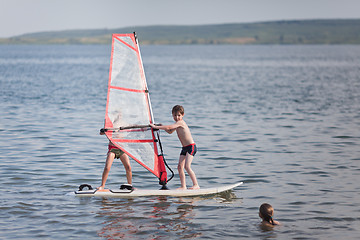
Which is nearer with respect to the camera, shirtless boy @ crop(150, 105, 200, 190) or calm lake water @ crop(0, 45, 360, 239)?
calm lake water @ crop(0, 45, 360, 239)

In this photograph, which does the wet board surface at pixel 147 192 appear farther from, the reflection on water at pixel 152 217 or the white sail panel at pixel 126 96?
the white sail panel at pixel 126 96

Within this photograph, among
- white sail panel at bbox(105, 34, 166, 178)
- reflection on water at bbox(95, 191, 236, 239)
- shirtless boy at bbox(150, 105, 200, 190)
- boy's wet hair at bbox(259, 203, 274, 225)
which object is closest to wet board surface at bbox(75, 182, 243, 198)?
reflection on water at bbox(95, 191, 236, 239)

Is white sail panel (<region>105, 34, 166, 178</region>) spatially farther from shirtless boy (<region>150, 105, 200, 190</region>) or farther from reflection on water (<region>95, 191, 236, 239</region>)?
reflection on water (<region>95, 191, 236, 239</region>)

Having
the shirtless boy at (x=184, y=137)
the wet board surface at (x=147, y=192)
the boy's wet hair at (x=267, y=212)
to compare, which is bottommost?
the wet board surface at (x=147, y=192)

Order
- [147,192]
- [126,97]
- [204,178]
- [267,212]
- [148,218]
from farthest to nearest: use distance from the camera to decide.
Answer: [204,178]
[147,192]
[126,97]
[148,218]
[267,212]

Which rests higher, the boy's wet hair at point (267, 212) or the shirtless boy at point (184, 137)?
the shirtless boy at point (184, 137)

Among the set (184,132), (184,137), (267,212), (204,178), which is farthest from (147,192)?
(267,212)

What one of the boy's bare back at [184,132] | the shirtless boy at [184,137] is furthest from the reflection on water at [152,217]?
the boy's bare back at [184,132]

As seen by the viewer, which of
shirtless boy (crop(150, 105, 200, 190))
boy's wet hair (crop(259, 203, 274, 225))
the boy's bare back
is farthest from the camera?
the boy's bare back

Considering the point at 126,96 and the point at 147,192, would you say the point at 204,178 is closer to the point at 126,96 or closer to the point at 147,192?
the point at 147,192

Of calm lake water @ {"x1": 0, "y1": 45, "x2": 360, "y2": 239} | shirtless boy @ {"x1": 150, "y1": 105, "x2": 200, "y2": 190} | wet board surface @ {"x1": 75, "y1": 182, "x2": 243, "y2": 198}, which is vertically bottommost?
calm lake water @ {"x1": 0, "y1": 45, "x2": 360, "y2": 239}

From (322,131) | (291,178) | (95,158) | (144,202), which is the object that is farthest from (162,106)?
(144,202)

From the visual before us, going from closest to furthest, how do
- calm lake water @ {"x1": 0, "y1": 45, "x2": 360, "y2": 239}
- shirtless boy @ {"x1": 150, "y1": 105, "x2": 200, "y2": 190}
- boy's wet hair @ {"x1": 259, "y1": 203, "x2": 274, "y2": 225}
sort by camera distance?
boy's wet hair @ {"x1": 259, "y1": 203, "x2": 274, "y2": 225}
calm lake water @ {"x1": 0, "y1": 45, "x2": 360, "y2": 239}
shirtless boy @ {"x1": 150, "y1": 105, "x2": 200, "y2": 190}

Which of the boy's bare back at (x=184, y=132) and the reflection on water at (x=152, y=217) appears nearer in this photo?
the reflection on water at (x=152, y=217)
